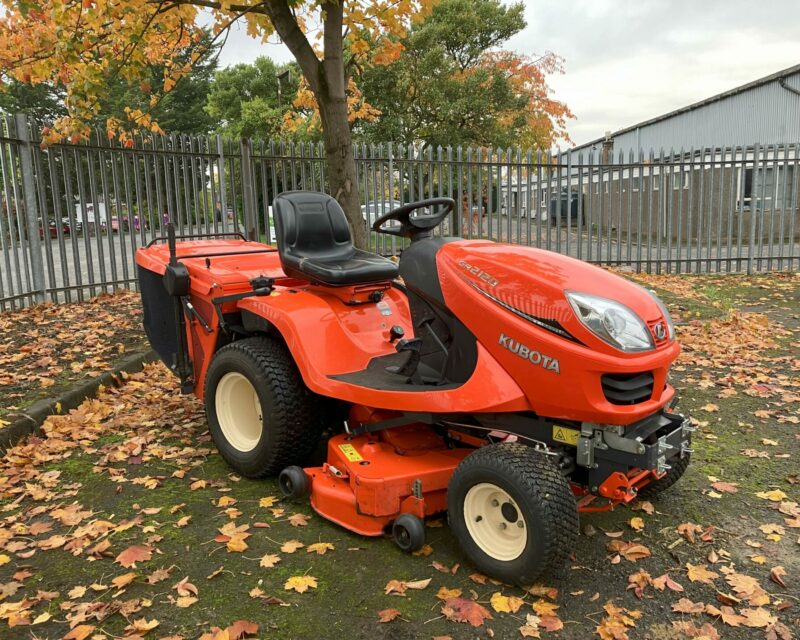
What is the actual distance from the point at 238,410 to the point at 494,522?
1800 mm

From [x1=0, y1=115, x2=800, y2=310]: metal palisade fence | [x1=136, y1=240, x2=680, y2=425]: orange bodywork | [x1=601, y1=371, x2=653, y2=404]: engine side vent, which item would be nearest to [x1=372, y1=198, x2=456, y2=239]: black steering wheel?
[x1=136, y1=240, x2=680, y2=425]: orange bodywork

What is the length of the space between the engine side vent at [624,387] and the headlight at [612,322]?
0.35 feet

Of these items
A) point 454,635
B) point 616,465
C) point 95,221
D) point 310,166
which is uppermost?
point 310,166

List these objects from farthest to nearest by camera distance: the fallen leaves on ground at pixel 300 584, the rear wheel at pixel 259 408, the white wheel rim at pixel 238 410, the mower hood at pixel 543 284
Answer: the white wheel rim at pixel 238 410 < the rear wheel at pixel 259 408 < the fallen leaves on ground at pixel 300 584 < the mower hood at pixel 543 284

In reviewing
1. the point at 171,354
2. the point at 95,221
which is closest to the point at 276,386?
the point at 171,354

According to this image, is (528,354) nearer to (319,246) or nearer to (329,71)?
(319,246)

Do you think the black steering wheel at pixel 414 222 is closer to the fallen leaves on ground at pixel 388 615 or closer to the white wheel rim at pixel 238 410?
the white wheel rim at pixel 238 410

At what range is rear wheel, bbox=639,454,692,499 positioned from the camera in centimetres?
321

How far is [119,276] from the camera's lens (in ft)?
30.5

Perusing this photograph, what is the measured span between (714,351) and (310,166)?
6.11 meters

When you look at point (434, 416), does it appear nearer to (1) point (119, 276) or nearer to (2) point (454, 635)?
(2) point (454, 635)

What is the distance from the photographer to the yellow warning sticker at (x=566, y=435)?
2643 mm

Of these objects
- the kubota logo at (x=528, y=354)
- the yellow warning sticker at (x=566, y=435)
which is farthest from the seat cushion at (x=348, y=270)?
the yellow warning sticker at (x=566, y=435)

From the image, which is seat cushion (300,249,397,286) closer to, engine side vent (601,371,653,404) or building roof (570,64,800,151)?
engine side vent (601,371,653,404)
